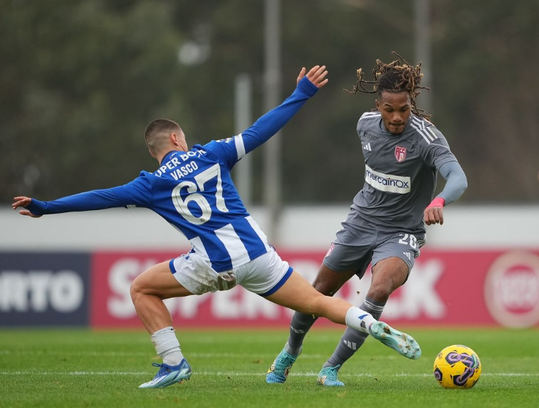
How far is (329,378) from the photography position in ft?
28.5

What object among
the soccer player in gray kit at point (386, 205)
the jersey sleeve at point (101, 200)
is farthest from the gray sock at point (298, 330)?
the jersey sleeve at point (101, 200)

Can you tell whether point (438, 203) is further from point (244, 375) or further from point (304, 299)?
point (244, 375)

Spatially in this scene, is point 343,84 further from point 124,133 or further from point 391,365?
point 391,365

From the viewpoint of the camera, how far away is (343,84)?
45469 mm

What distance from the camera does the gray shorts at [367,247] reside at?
862 centimetres

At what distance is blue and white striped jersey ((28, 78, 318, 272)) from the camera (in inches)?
315

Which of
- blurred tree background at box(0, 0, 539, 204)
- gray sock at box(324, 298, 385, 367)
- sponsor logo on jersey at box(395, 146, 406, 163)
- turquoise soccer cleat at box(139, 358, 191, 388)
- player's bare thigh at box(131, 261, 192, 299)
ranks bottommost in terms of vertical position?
turquoise soccer cleat at box(139, 358, 191, 388)

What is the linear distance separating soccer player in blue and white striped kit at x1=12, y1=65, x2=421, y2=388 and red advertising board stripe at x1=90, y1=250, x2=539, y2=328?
33.7 feet

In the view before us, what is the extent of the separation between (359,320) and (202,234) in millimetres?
1397

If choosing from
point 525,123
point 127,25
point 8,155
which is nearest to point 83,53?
point 127,25

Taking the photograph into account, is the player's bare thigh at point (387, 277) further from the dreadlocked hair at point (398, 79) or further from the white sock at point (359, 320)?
the dreadlocked hair at point (398, 79)

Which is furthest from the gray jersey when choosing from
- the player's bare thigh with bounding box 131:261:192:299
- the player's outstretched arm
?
the player's bare thigh with bounding box 131:261:192:299

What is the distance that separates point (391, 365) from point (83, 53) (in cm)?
3400

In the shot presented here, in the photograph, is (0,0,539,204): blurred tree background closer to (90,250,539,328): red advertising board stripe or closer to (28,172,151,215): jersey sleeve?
(90,250,539,328): red advertising board stripe
